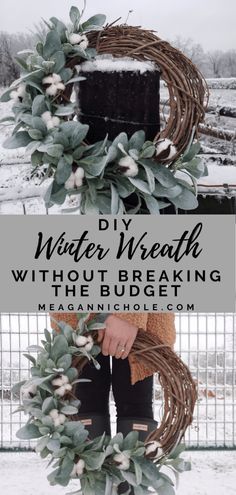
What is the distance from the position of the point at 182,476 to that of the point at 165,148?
0.89 metres

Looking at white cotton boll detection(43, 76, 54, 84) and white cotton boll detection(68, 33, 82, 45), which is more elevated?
white cotton boll detection(68, 33, 82, 45)

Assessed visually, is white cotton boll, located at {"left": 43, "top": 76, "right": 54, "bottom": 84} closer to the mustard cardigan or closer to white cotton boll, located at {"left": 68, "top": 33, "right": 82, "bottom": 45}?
white cotton boll, located at {"left": 68, "top": 33, "right": 82, "bottom": 45}

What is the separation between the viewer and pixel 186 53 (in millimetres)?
1994

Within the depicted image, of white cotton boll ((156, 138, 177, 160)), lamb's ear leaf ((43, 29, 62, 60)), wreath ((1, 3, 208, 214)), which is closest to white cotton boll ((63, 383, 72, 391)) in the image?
wreath ((1, 3, 208, 214))

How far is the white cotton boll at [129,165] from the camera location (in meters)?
1.04

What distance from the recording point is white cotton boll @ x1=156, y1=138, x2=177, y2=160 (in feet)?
3.48

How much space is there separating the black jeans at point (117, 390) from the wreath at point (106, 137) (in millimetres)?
274

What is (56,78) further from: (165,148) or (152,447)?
(152,447)

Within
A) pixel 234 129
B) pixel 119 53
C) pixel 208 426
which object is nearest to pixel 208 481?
pixel 208 426

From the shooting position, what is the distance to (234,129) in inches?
93.4

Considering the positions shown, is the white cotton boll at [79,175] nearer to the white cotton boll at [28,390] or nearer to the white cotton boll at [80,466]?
the white cotton boll at [28,390]

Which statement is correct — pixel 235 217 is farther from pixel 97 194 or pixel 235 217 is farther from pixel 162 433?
pixel 162 433

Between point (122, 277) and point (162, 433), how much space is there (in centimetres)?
28

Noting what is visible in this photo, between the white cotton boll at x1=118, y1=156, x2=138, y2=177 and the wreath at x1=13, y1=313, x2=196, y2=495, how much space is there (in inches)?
9.2
